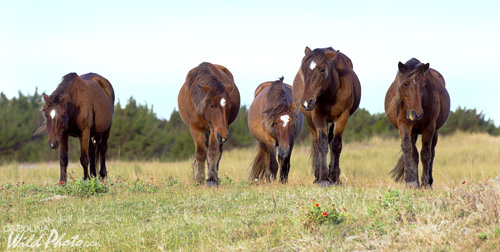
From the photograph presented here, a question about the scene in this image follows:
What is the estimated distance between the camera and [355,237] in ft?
17.9

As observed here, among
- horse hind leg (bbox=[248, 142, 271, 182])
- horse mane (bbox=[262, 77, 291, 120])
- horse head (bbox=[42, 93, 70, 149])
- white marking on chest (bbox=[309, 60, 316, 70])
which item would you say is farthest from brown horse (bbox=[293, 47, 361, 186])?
horse head (bbox=[42, 93, 70, 149])

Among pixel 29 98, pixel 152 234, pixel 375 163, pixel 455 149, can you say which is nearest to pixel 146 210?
pixel 152 234

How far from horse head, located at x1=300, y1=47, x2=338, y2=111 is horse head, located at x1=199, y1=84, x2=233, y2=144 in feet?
5.69

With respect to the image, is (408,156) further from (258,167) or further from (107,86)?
(107,86)

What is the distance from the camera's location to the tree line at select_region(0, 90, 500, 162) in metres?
30.9

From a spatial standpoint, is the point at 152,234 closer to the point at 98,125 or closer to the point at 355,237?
the point at 355,237

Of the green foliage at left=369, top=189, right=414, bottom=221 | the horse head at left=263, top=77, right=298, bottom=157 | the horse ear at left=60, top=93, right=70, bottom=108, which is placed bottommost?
the green foliage at left=369, top=189, right=414, bottom=221

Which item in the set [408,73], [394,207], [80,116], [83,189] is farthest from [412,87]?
[80,116]

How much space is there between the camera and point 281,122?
9.92 metres

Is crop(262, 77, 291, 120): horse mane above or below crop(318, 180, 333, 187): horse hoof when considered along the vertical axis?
above

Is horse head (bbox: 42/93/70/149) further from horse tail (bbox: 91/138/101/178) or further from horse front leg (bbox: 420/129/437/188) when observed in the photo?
horse front leg (bbox: 420/129/437/188)

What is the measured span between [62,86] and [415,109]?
24.0 feet

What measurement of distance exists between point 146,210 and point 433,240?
443 cm

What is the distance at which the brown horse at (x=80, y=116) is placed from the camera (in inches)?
410
